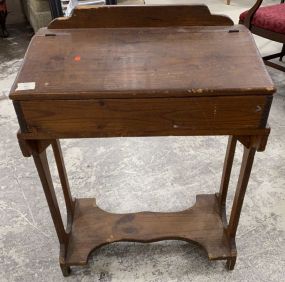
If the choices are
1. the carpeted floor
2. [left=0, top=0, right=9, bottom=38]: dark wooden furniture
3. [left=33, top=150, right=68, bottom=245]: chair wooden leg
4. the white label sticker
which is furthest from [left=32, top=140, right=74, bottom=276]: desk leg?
[left=0, top=0, right=9, bottom=38]: dark wooden furniture

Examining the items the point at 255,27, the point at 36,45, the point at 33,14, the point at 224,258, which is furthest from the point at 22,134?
the point at 33,14

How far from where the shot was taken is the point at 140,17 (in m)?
1.15

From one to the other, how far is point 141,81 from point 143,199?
3.09 ft

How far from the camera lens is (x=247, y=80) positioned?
0.95m

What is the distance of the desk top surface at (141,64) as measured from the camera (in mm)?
925

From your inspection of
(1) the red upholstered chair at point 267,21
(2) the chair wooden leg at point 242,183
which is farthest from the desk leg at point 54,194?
(1) the red upholstered chair at point 267,21

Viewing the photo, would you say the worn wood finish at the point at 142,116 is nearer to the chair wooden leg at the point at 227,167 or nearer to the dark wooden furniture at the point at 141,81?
the dark wooden furniture at the point at 141,81

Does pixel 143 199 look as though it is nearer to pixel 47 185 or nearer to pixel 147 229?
pixel 147 229

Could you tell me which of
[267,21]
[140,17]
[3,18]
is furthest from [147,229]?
[3,18]

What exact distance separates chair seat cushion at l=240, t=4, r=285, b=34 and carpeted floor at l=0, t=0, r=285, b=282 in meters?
0.48

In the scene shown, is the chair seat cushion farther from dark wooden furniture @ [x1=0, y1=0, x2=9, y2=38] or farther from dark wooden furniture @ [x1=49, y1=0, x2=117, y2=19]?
dark wooden furniture @ [x1=0, y1=0, x2=9, y2=38]

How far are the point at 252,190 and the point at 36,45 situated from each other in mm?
1225

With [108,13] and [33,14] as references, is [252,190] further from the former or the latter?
[33,14]

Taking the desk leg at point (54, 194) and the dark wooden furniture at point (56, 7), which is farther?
the dark wooden furniture at point (56, 7)
